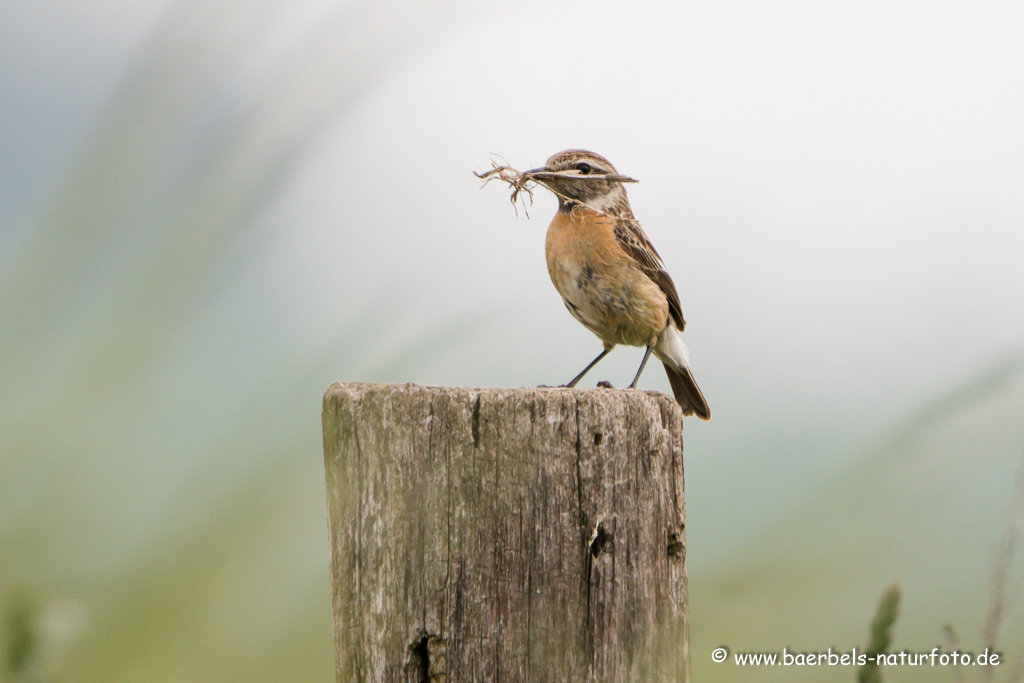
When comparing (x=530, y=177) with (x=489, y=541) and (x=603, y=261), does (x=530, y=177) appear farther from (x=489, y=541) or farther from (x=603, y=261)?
(x=489, y=541)

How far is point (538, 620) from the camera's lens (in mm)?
2074

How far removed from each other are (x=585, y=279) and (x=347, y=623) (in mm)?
2732

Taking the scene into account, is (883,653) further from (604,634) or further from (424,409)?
(424,409)

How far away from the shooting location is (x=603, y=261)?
4.46m

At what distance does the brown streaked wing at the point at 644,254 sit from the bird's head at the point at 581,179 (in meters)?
0.22

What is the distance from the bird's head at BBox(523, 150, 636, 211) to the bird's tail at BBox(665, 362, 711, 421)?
1.28m

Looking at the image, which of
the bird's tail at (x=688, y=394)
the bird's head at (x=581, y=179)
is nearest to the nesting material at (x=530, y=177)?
the bird's head at (x=581, y=179)

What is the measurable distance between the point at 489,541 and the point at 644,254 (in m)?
2.84

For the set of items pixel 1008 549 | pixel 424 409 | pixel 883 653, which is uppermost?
pixel 424 409

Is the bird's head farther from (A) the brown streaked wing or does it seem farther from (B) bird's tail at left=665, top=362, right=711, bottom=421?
(B) bird's tail at left=665, top=362, right=711, bottom=421

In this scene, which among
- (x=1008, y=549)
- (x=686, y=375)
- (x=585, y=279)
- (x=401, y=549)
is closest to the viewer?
(x=1008, y=549)

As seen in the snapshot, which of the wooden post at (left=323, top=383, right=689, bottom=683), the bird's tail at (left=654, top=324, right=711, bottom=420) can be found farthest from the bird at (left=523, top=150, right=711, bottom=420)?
the wooden post at (left=323, top=383, right=689, bottom=683)

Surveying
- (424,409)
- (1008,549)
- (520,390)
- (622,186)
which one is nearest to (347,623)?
(424,409)

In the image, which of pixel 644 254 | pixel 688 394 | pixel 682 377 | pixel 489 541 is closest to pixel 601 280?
pixel 644 254
